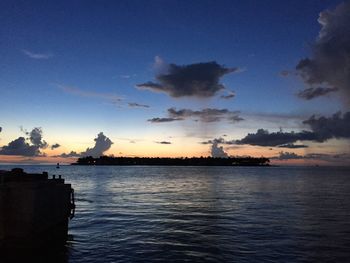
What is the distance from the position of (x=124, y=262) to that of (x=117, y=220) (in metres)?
15.1

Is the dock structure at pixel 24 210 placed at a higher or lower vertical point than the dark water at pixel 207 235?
higher

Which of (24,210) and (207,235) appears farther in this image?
(207,235)

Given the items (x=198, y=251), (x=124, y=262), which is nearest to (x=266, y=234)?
(x=198, y=251)

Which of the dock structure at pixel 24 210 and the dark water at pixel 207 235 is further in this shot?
the dark water at pixel 207 235

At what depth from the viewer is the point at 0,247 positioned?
19.4 metres

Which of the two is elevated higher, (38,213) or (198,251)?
(38,213)

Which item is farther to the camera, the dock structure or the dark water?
the dark water

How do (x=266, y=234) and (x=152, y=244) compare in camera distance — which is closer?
(x=152, y=244)

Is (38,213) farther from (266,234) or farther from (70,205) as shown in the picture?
(266,234)

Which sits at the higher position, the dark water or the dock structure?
the dock structure

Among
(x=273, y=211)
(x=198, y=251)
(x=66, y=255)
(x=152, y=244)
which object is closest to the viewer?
(x=66, y=255)

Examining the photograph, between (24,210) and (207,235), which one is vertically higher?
(24,210)

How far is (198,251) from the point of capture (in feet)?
72.0

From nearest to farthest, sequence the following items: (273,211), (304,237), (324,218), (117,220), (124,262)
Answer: (124,262), (304,237), (117,220), (324,218), (273,211)
